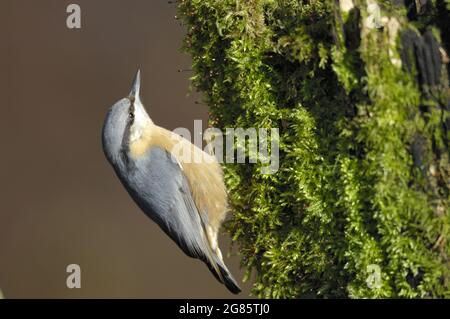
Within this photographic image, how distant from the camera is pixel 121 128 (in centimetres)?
246

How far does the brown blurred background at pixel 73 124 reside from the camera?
4.34 meters

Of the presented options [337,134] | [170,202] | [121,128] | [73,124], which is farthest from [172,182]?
[73,124]

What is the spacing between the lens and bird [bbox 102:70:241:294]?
240cm

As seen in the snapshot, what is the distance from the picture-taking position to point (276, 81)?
2.02 m

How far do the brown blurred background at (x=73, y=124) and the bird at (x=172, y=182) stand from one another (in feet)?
6.04

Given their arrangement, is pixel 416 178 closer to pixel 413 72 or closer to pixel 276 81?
pixel 413 72

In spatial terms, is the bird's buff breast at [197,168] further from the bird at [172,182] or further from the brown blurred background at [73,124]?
the brown blurred background at [73,124]

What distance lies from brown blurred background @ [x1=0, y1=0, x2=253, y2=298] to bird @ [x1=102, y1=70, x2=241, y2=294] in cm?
184

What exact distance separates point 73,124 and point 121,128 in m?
2.07

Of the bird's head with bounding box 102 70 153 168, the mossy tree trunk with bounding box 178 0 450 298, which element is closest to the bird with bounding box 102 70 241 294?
the bird's head with bounding box 102 70 153 168

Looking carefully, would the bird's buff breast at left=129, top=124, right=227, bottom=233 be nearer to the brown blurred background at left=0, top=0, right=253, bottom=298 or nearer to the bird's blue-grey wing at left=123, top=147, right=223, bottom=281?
the bird's blue-grey wing at left=123, top=147, right=223, bottom=281
